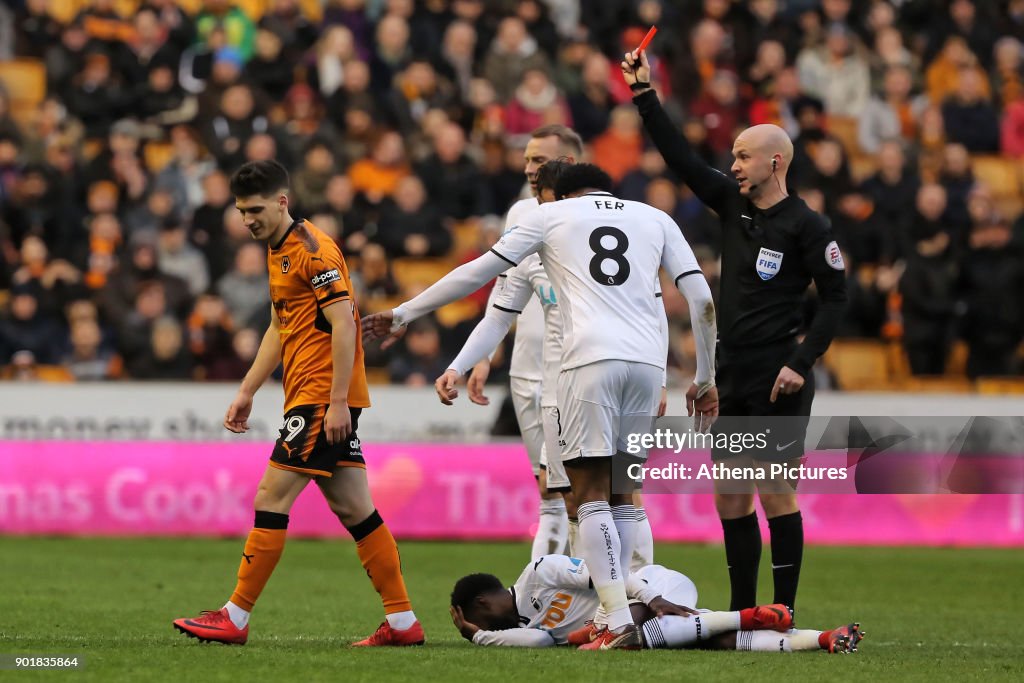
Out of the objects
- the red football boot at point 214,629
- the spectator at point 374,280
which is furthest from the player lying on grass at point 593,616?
the spectator at point 374,280

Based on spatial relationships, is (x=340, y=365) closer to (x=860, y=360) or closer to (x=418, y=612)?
(x=418, y=612)

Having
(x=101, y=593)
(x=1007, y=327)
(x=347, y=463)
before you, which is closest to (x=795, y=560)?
(x=347, y=463)

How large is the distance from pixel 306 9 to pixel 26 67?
360 cm

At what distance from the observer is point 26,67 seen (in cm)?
1992

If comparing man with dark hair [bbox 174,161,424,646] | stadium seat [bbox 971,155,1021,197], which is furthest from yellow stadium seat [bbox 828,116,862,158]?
man with dark hair [bbox 174,161,424,646]

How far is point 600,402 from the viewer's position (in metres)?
7.39

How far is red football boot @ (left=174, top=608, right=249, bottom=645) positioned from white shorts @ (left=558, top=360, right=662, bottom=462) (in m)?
1.69

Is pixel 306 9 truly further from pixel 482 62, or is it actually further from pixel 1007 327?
pixel 1007 327

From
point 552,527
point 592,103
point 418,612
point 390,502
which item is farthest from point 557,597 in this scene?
point 592,103

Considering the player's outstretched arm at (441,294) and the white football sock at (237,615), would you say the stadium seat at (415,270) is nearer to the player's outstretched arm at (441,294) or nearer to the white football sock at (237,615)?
the player's outstretched arm at (441,294)

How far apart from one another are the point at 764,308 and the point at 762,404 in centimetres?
49

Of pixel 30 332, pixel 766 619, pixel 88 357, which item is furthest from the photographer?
pixel 30 332

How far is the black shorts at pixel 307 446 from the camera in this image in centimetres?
745

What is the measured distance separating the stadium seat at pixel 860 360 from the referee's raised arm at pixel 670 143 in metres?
8.90
